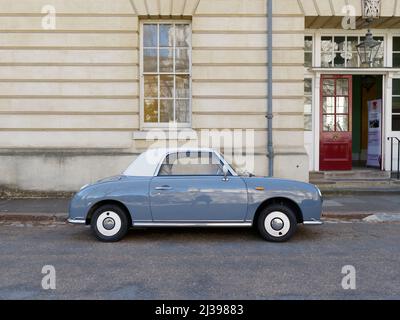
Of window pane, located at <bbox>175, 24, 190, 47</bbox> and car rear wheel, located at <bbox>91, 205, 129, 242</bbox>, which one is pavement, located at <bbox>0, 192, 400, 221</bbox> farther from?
window pane, located at <bbox>175, 24, 190, 47</bbox>

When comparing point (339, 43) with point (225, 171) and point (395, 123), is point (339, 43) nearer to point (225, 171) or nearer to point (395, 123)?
point (395, 123)

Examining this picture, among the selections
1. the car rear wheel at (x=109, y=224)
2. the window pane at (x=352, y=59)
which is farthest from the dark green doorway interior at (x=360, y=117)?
the car rear wheel at (x=109, y=224)

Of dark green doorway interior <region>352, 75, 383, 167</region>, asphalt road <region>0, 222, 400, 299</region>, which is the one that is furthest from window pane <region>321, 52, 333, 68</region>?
asphalt road <region>0, 222, 400, 299</region>

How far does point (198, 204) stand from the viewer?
6738mm

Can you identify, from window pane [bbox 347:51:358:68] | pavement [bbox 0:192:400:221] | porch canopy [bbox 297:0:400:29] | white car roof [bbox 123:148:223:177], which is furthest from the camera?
window pane [bbox 347:51:358:68]

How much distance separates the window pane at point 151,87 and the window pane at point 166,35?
3.33ft

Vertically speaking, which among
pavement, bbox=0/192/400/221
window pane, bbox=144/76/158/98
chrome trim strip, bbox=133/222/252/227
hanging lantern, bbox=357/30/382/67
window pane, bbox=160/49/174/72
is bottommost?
pavement, bbox=0/192/400/221

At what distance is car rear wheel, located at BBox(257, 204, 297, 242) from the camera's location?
22.1 feet

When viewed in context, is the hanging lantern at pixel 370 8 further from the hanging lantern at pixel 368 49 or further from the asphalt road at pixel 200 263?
the asphalt road at pixel 200 263

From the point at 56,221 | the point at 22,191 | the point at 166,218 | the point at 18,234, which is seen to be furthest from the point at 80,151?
the point at 166,218

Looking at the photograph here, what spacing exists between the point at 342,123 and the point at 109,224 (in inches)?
332

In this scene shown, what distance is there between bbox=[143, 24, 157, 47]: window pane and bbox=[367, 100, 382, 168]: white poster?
709 centimetres

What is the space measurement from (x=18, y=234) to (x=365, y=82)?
11391mm

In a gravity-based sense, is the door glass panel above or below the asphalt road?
above
